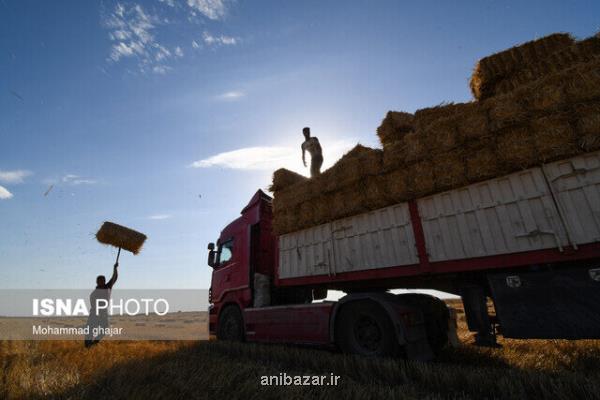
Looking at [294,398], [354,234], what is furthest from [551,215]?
[294,398]

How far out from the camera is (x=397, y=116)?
738 centimetres

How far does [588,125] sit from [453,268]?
2.63 meters

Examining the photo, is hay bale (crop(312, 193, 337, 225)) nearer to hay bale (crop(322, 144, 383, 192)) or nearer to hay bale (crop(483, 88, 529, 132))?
hay bale (crop(322, 144, 383, 192))

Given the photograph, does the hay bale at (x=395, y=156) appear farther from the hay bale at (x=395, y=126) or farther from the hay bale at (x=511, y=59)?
the hay bale at (x=511, y=59)

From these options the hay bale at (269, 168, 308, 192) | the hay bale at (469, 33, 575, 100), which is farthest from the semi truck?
the hay bale at (469, 33, 575, 100)

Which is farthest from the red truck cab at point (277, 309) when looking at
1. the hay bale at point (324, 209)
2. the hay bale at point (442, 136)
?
the hay bale at point (442, 136)

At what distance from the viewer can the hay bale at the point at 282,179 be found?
8219mm

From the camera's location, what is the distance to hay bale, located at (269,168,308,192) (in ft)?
27.0

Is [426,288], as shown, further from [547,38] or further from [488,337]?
[547,38]

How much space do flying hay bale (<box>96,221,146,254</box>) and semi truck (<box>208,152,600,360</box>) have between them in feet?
22.7

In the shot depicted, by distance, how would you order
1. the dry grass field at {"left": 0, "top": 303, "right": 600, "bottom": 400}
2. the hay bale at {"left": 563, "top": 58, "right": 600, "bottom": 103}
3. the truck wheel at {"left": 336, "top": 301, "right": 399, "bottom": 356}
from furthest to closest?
the truck wheel at {"left": 336, "top": 301, "right": 399, "bottom": 356}, the hay bale at {"left": 563, "top": 58, "right": 600, "bottom": 103}, the dry grass field at {"left": 0, "top": 303, "right": 600, "bottom": 400}

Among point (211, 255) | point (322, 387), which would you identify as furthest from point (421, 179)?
point (211, 255)

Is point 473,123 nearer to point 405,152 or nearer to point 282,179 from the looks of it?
point 405,152

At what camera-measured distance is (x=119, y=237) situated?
39.8 ft
